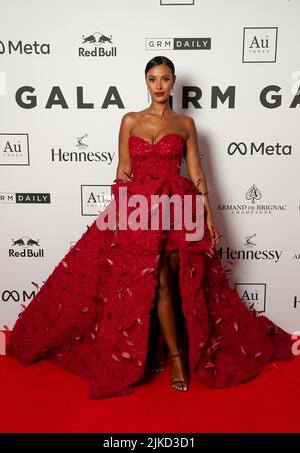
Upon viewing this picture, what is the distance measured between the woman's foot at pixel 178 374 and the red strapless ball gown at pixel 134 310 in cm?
7

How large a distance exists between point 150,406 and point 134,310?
17.1 inches

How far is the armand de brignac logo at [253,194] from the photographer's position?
271 cm

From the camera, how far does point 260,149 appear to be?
2.65 m

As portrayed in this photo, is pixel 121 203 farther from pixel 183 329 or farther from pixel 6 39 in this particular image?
pixel 6 39

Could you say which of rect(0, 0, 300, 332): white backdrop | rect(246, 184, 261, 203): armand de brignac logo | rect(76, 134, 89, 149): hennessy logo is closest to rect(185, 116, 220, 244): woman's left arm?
rect(0, 0, 300, 332): white backdrop

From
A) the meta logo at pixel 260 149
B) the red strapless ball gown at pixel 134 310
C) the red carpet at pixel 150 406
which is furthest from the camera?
the meta logo at pixel 260 149

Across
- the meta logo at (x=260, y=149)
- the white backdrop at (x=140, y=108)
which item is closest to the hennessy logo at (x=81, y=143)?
the white backdrop at (x=140, y=108)

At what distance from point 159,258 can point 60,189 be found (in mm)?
947

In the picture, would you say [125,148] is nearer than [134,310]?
No

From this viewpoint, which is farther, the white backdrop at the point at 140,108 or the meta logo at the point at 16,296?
the meta logo at the point at 16,296

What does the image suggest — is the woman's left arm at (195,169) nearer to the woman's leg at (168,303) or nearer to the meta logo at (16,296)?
the woman's leg at (168,303)

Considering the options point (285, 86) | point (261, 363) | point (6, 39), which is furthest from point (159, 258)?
point (6, 39)

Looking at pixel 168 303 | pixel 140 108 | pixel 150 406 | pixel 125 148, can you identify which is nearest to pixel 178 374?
pixel 150 406

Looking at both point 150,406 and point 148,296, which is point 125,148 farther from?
point 150,406
